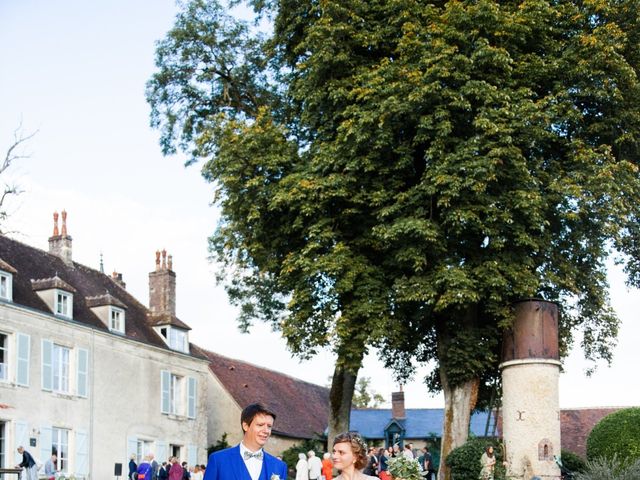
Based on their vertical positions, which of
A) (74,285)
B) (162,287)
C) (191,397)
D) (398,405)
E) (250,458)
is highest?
(162,287)

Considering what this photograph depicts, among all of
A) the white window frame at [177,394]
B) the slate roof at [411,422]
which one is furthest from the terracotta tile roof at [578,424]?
the white window frame at [177,394]

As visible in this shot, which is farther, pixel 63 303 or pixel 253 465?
pixel 63 303

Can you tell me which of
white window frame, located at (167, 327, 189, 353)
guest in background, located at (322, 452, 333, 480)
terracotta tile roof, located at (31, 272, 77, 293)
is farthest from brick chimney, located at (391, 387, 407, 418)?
guest in background, located at (322, 452, 333, 480)

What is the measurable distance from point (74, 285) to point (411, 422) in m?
20.8

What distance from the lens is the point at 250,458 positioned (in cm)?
702

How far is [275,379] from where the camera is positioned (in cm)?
5538

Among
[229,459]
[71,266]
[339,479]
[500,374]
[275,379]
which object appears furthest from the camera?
[275,379]

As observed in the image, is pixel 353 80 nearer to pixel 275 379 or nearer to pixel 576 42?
pixel 576 42

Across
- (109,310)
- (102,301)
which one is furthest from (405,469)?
(102,301)

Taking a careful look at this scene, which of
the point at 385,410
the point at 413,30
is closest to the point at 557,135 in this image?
the point at 413,30

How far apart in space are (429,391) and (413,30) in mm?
11256

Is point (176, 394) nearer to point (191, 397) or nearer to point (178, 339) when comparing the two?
point (191, 397)

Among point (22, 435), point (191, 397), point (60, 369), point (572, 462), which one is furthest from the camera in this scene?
point (191, 397)

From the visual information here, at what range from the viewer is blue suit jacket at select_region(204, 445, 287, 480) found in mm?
7027
